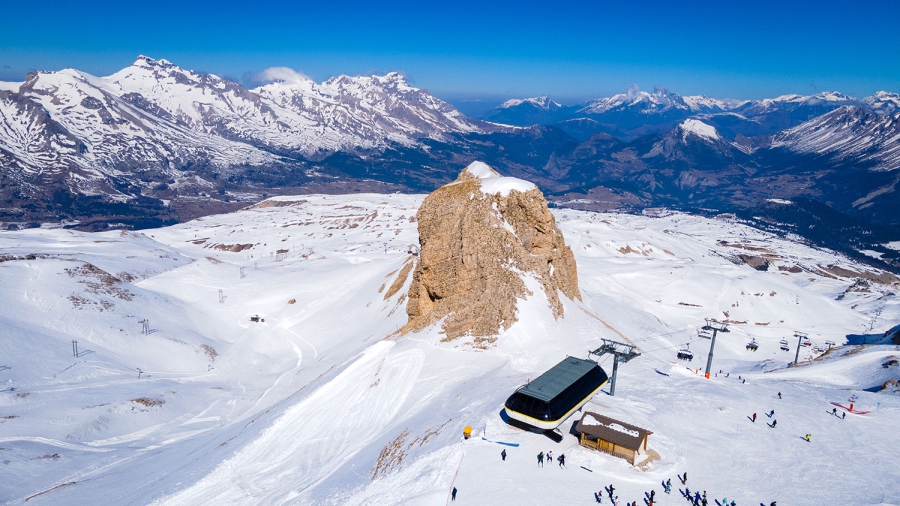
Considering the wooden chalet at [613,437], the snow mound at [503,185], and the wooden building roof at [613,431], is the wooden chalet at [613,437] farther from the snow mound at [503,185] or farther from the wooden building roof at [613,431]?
the snow mound at [503,185]

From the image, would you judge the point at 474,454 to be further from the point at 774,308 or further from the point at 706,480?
the point at 774,308

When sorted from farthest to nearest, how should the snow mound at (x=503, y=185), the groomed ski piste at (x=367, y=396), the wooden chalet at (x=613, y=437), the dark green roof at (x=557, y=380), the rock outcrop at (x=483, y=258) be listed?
the snow mound at (x=503, y=185), the rock outcrop at (x=483, y=258), the dark green roof at (x=557, y=380), the groomed ski piste at (x=367, y=396), the wooden chalet at (x=613, y=437)

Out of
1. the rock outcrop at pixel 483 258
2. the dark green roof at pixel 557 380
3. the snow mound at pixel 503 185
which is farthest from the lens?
the snow mound at pixel 503 185

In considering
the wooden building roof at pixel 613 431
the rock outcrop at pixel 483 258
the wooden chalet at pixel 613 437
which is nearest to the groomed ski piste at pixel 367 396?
the wooden chalet at pixel 613 437

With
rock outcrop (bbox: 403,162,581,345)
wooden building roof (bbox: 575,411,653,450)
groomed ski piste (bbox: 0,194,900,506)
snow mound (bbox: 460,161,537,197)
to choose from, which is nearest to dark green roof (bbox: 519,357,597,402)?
wooden building roof (bbox: 575,411,653,450)

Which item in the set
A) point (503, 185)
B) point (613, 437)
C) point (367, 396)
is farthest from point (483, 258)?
point (613, 437)

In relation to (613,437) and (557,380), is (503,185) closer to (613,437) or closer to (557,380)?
(557,380)

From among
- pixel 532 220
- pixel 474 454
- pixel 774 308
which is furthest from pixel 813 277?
pixel 474 454
